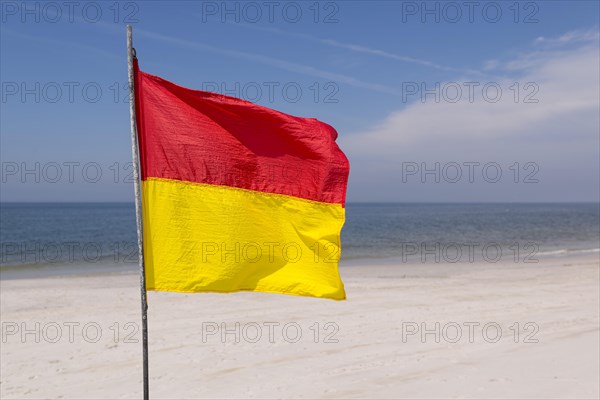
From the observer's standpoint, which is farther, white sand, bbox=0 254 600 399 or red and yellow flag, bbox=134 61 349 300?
white sand, bbox=0 254 600 399

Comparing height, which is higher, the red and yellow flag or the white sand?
the red and yellow flag

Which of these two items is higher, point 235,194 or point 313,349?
point 235,194

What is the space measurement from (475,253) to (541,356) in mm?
24245

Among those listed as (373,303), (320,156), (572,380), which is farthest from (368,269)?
(320,156)

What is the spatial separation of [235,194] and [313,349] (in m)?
5.75

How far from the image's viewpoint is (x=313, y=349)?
32.0ft

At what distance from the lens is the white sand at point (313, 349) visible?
25.9 feet

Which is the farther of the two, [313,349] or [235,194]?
[313,349]

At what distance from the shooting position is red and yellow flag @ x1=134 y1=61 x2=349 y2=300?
4562mm

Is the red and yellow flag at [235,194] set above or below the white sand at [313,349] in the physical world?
above

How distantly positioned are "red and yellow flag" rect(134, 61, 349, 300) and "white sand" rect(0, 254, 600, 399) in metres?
3.49

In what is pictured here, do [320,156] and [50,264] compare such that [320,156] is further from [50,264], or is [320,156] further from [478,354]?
[50,264]

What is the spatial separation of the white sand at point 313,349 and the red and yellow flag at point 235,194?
11.5ft

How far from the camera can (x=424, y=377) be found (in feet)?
27.1
